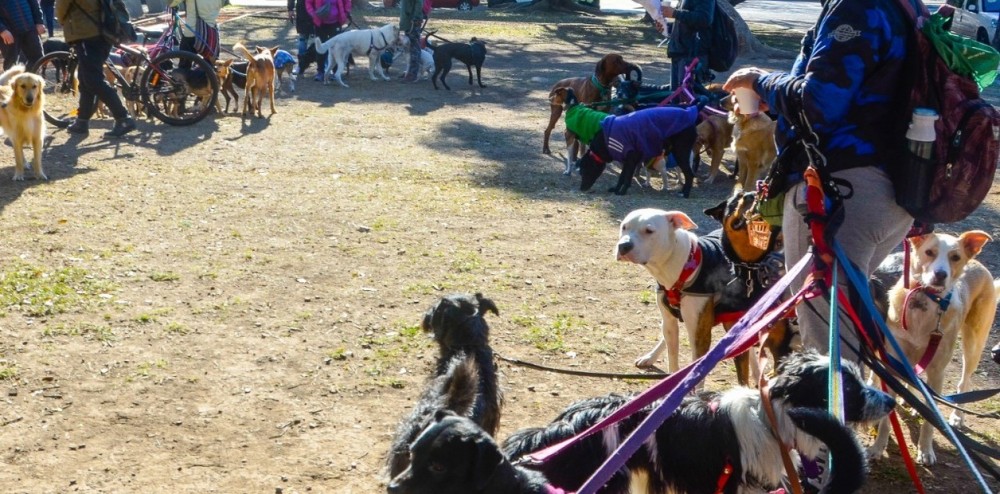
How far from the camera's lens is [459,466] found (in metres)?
2.49

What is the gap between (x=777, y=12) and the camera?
33.5m

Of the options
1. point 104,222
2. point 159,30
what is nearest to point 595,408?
point 104,222

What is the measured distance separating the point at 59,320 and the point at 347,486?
263 centimetres

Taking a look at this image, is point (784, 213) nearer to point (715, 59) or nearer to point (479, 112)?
point (715, 59)

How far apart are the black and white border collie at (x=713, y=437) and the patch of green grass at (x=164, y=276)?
4039mm

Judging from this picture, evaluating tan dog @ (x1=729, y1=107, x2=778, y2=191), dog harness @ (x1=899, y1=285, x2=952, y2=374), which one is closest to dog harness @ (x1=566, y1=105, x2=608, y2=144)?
tan dog @ (x1=729, y1=107, x2=778, y2=191)

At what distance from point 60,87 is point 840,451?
12949 millimetres

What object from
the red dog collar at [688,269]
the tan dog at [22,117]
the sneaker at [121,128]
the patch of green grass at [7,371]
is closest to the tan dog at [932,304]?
the red dog collar at [688,269]

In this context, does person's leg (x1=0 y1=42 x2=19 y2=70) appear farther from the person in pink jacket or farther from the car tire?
the car tire

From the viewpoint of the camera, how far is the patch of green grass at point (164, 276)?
253 inches

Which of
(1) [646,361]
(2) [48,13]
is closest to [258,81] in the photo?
(1) [646,361]

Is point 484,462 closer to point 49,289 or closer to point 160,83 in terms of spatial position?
point 49,289

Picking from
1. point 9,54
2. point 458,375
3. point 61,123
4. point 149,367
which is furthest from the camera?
point 9,54

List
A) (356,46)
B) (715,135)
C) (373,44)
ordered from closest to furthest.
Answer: (715,135)
(356,46)
(373,44)
